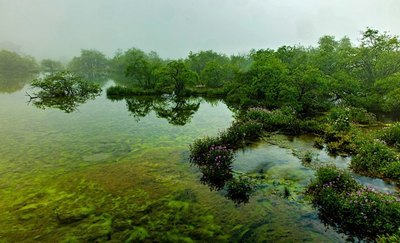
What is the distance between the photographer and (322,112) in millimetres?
32969

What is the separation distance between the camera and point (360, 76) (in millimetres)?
38062

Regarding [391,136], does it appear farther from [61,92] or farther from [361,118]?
[61,92]

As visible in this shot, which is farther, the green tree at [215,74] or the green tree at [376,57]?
the green tree at [215,74]

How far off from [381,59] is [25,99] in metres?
60.4

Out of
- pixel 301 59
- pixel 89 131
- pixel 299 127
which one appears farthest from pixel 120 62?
pixel 299 127

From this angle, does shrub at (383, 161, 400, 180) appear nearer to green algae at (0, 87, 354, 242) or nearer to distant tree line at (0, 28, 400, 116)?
green algae at (0, 87, 354, 242)

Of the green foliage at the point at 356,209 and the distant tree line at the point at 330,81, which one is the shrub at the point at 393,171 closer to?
the green foliage at the point at 356,209

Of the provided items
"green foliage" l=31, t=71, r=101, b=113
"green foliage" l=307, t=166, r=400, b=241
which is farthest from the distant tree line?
"green foliage" l=307, t=166, r=400, b=241

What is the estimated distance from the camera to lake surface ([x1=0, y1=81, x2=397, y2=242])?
10.2 meters

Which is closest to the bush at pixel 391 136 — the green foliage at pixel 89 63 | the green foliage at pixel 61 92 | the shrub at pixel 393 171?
the shrub at pixel 393 171

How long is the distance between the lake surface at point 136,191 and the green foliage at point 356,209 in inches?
27.8

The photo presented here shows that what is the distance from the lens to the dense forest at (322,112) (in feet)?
36.8

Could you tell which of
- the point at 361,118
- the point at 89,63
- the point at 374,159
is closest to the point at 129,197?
the point at 374,159

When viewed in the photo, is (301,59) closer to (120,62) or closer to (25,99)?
(25,99)
